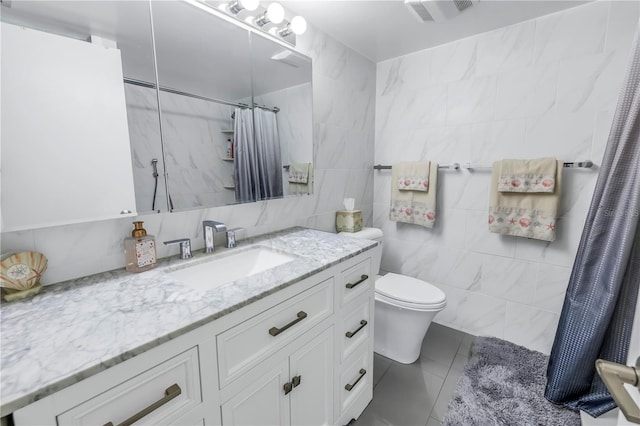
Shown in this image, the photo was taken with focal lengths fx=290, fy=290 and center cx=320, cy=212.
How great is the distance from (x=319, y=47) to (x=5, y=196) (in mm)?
1714

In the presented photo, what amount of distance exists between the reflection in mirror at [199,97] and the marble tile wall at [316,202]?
0.45 ft

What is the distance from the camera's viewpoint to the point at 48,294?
0.90 meters

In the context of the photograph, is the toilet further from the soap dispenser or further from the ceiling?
the ceiling

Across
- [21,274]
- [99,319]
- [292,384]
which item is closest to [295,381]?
[292,384]

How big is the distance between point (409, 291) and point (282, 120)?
4.34 ft

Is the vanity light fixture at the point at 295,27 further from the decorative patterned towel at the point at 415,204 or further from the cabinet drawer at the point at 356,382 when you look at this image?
the cabinet drawer at the point at 356,382

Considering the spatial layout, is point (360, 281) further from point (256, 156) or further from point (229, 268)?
point (256, 156)

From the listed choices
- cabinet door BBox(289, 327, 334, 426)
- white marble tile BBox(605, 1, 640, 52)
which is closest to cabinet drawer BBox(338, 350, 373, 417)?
cabinet door BBox(289, 327, 334, 426)

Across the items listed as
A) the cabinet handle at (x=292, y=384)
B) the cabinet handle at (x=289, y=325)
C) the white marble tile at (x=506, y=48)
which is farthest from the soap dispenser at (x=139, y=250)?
the white marble tile at (x=506, y=48)

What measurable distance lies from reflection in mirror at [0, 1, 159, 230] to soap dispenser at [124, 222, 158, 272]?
11cm

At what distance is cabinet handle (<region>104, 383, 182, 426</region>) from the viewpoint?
2.10 ft

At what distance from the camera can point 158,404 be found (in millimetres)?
673

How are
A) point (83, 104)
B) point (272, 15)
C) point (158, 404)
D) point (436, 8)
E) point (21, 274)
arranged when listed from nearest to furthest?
point (158, 404) → point (21, 274) → point (83, 104) → point (272, 15) → point (436, 8)

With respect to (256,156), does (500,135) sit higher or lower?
higher
